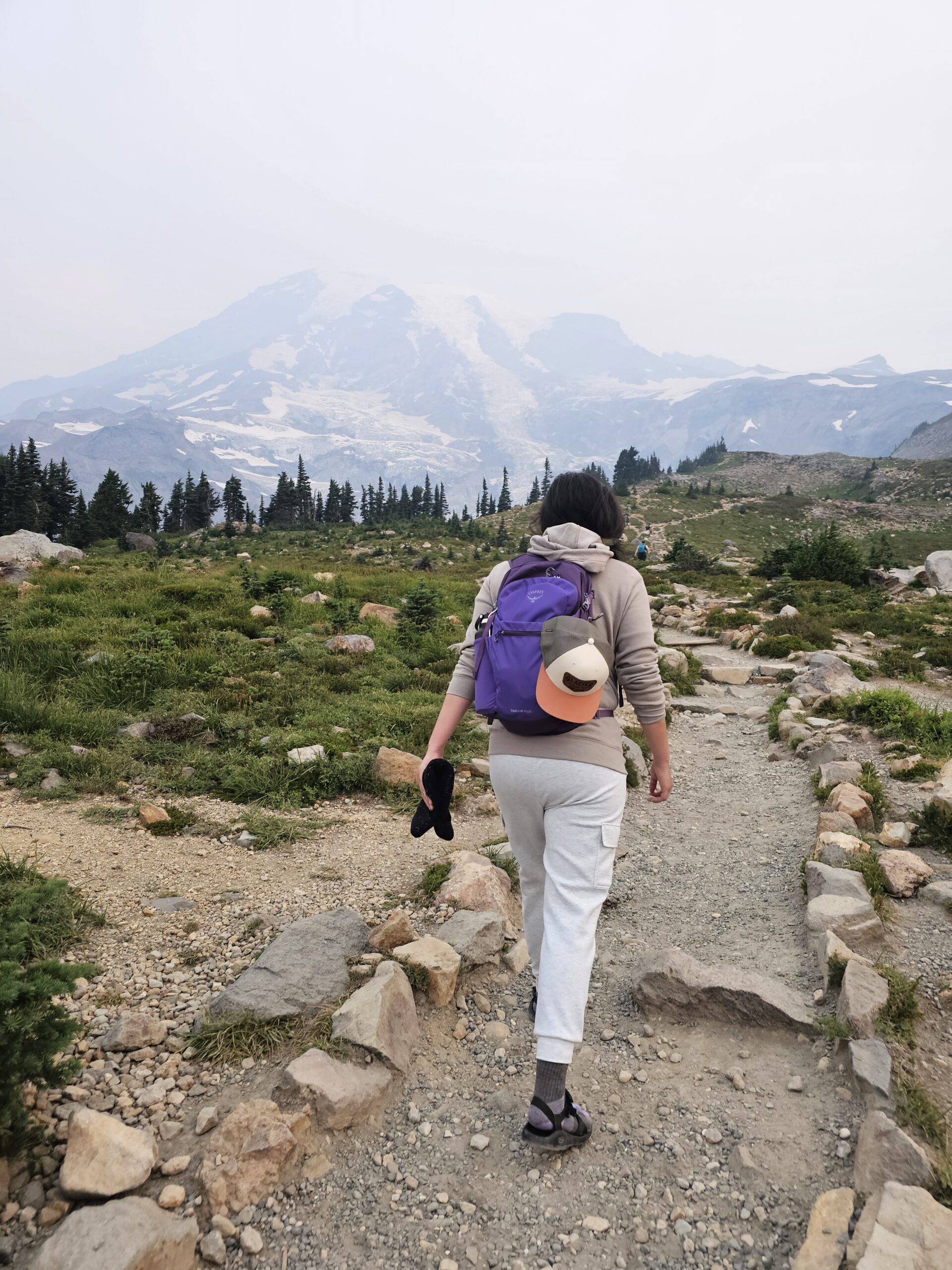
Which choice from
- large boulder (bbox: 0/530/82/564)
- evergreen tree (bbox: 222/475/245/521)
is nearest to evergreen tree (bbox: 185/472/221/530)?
evergreen tree (bbox: 222/475/245/521)

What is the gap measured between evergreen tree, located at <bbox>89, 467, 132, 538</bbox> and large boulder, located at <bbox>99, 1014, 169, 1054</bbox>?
61.3 meters

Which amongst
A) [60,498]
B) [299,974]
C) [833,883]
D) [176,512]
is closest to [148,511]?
[60,498]

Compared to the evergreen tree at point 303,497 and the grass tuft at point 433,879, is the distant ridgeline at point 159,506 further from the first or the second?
the grass tuft at point 433,879

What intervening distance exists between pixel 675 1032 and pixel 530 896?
3.98 ft

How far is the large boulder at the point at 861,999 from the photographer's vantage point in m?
3.18

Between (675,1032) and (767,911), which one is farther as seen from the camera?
(767,911)

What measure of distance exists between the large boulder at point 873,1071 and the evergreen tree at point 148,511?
6889 centimetres

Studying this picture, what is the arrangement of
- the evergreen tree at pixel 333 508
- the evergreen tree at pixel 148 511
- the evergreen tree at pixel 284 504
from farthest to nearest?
the evergreen tree at pixel 333 508 < the evergreen tree at pixel 284 504 < the evergreen tree at pixel 148 511

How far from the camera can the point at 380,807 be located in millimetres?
6723

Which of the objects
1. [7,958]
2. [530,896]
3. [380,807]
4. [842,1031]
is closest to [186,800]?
[380,807]

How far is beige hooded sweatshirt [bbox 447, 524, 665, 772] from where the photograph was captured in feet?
9.18

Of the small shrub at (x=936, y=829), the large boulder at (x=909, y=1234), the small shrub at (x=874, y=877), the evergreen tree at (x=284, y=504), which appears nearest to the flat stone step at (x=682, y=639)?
the small shrub at (x=936, y=829)

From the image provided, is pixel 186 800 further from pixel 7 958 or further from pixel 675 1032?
pixel 675 1032

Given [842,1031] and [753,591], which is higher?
[842,1031]
